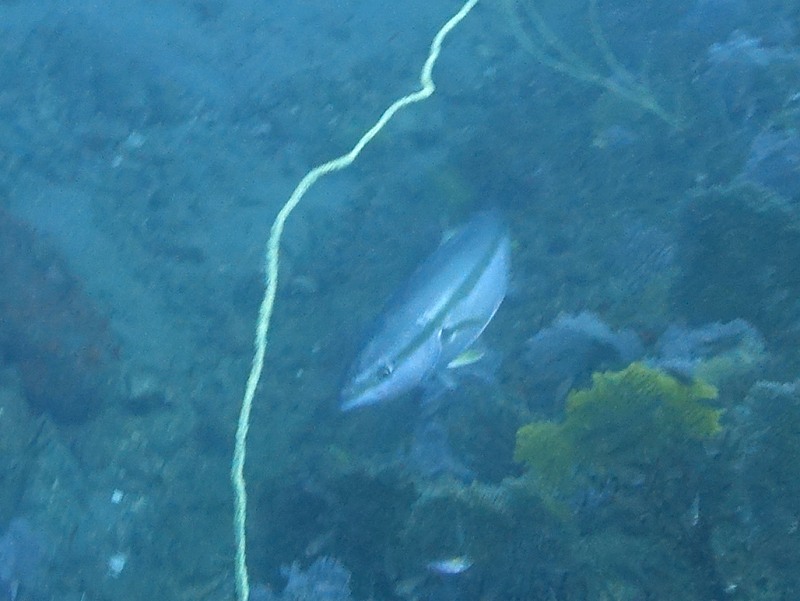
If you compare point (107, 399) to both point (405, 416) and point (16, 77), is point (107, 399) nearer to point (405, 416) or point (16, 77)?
point (405, 416)

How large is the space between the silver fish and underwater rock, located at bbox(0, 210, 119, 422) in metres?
2.43

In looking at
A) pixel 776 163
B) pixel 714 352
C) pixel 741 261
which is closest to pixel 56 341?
pixel 714 352

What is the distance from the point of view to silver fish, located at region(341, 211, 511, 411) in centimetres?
281

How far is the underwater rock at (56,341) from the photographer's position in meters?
4.44

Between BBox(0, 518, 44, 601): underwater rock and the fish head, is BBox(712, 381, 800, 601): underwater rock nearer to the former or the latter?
the fish head

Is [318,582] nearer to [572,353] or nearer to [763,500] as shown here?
[572,353]

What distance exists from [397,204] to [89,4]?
5182 millimetres

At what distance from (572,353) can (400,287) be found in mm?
958

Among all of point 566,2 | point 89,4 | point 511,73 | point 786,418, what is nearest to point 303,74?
point 511,73

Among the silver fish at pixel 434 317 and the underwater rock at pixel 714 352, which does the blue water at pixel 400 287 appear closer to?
the underwater rock at pixel 714 352

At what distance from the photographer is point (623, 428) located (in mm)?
2621

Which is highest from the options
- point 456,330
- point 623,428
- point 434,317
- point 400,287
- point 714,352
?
point 400,287

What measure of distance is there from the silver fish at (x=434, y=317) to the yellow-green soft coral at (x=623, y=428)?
54 cm

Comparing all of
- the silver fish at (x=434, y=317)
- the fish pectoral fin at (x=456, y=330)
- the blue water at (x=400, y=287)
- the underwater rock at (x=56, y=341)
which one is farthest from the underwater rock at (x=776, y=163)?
the underwater rock at (x=56, y=341)
